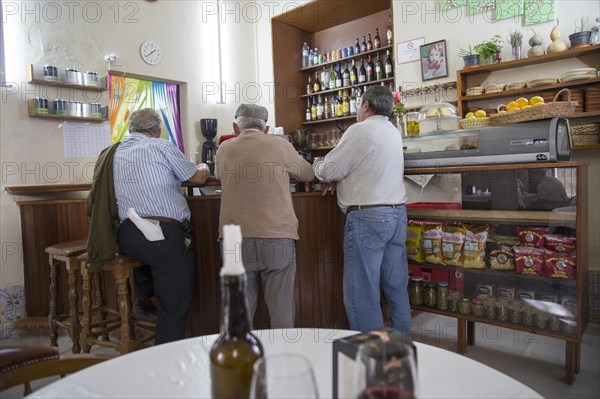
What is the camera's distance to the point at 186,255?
2.62 metres

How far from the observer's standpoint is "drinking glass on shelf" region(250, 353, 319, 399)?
513 mm

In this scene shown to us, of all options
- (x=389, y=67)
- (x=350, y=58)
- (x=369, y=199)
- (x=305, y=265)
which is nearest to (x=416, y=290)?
(x=305, y=265)

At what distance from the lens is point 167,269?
254cm

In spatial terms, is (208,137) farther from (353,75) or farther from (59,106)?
(353,75)

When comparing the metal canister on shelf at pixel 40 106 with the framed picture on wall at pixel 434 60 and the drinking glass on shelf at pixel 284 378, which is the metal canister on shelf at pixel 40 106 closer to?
the framed picture on wall at pixel 434 60

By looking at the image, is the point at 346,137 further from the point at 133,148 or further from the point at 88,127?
the point at 88,127

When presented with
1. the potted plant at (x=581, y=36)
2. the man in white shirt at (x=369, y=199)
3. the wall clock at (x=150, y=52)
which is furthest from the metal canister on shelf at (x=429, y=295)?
the wall clock at (x=150, y=52)

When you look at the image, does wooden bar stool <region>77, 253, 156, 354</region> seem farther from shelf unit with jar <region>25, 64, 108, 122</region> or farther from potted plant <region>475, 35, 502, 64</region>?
potted plant <region>475, 35, 502, 64</region>

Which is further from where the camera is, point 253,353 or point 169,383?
point 169,383

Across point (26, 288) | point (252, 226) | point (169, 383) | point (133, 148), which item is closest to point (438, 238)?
point (252, 226)

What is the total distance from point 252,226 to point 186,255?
49 cm

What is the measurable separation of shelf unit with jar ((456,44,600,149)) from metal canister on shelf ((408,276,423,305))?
1.79m

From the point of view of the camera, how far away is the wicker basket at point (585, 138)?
Answer: 3555 mm

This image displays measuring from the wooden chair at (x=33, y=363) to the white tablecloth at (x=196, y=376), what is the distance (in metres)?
0.11
